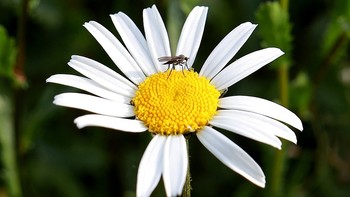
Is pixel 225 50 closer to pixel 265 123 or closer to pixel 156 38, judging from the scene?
pixel 156 38

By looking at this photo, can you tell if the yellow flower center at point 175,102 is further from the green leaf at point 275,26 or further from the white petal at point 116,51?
the green leaf at point 275,26

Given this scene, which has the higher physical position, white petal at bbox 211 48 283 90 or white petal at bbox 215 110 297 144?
white petal at bbox 211 48 283 90

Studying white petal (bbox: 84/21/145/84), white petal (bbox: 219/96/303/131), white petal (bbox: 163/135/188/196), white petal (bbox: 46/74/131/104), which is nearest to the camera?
white petal (bbox: 163/135/188/196)

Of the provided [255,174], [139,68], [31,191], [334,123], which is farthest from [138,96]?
[334,123]

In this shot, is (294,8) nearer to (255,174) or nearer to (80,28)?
(80,28)

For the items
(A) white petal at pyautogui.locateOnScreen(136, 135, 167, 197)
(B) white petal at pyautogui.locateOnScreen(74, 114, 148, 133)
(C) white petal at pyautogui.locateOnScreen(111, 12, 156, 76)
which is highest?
(C) white petal at pyautogui.locateOnScreen(111, 12, 156, 76)

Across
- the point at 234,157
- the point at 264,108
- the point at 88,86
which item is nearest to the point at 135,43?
the point at 88,86

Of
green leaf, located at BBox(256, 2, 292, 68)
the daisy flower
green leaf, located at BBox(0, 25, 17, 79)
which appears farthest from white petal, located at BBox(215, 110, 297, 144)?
green leaf, located at BBox(0, 25, 17, 79)

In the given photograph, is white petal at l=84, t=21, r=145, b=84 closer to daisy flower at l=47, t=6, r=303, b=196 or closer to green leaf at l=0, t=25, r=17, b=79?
daisy flower at l=47, t=6, r=303, b=196
